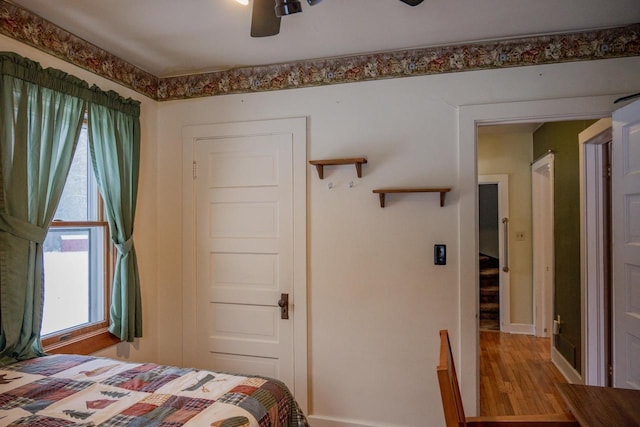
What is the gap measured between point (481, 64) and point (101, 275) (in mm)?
2751

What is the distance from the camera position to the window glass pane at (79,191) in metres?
2.14

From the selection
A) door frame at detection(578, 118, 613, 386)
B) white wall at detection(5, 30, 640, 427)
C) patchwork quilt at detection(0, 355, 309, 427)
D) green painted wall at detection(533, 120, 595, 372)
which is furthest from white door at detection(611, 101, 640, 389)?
patchwork quilt at detection(0, 355, 309, 427)

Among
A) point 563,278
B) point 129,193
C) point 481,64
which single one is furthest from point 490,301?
point 129,193

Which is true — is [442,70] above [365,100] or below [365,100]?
above

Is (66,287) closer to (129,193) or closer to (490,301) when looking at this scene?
(129,193)

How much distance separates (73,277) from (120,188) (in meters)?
0.60

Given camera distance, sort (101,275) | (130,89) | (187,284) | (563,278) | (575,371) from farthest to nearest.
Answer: (563,278)
(575,371)
(187,284)
(130,89)
(101,275)

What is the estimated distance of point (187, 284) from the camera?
271cm

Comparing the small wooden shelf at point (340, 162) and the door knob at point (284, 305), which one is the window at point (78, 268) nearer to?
the door knob at point (284, 305)

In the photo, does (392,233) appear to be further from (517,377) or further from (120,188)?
(517,377)

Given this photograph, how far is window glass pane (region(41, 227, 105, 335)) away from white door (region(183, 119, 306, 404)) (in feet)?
1.90

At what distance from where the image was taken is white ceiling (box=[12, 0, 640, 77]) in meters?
1.82

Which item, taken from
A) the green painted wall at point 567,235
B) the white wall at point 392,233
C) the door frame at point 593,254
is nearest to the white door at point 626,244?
the white wall at point 392,233

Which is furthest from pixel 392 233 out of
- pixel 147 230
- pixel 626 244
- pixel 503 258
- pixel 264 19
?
pixel 503 258
